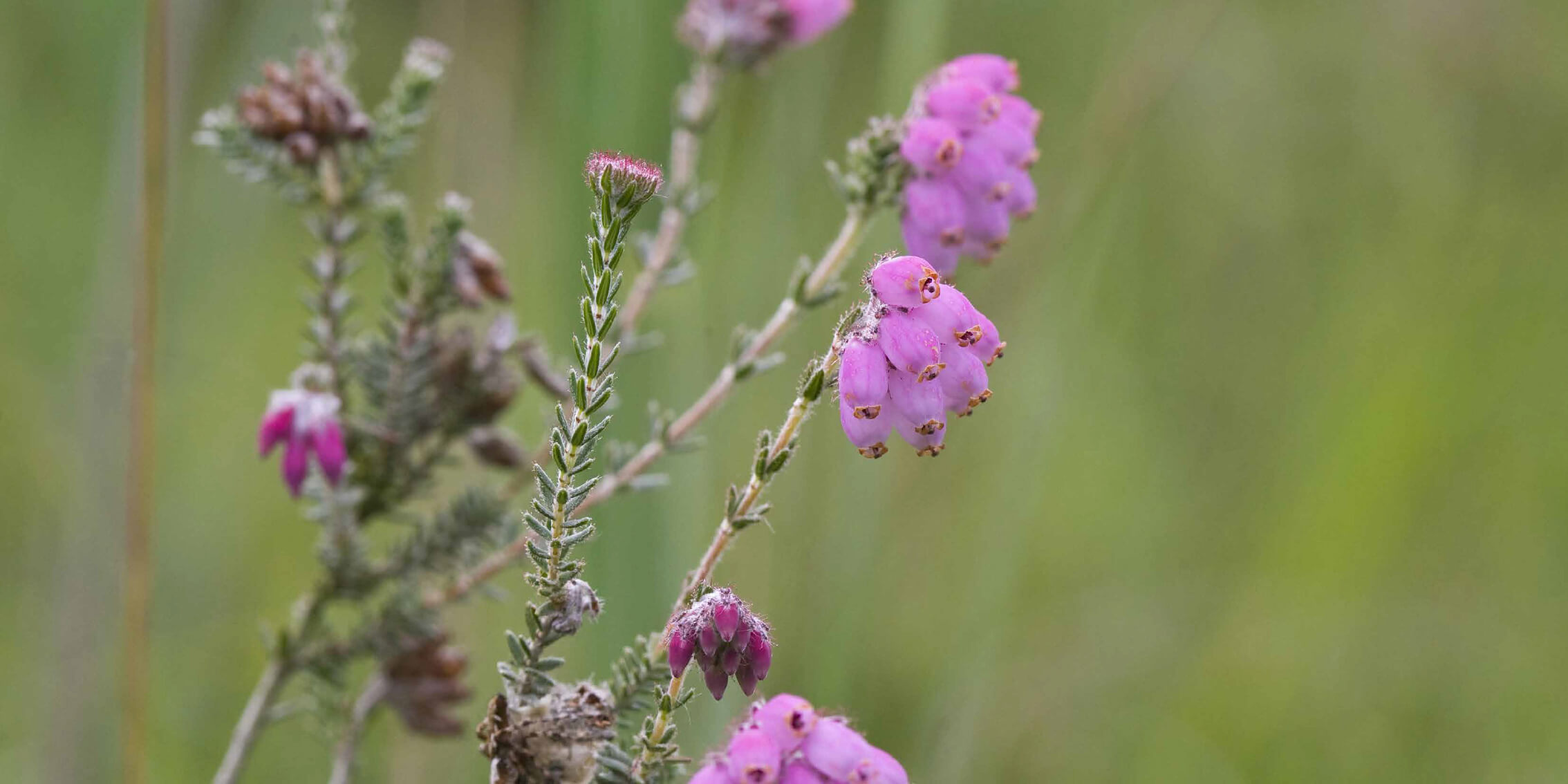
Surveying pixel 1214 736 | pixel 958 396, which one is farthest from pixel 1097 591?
pixel 958 396

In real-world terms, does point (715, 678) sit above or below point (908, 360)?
below

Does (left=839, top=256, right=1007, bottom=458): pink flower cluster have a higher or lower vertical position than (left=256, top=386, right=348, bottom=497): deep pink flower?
higher

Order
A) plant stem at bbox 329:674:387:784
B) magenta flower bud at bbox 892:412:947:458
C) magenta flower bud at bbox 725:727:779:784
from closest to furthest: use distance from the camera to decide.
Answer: magenta flower bud at bbox 725:727:779:784 < magenta flower bud at bbox 892:412:947:458 < plant stem at bbox 329:674:387:784

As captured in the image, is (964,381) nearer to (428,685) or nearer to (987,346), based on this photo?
(987,346)

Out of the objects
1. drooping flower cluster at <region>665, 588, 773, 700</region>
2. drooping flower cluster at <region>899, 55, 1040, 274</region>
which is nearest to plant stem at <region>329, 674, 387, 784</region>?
drooping flower cluster at <region>665, 588, 773, 700</region>

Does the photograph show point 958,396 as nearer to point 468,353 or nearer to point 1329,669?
point 468,353

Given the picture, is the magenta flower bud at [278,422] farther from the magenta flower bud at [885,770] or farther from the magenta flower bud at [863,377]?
the magenta flower bud at [885,770]

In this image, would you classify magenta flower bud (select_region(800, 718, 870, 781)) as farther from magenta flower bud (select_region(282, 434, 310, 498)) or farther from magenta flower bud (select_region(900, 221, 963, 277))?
magenta flower bud (select_region(282, 434, 310, 498))

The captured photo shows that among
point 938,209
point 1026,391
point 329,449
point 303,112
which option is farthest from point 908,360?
point 1026,391
